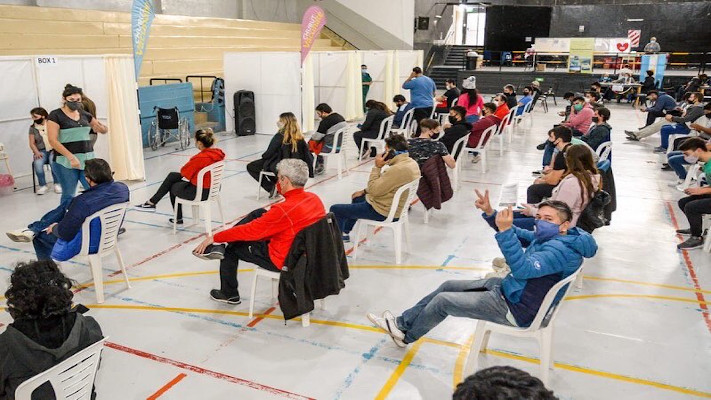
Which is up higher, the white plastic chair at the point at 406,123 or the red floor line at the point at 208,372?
the white plastic chair at the point at 406,123

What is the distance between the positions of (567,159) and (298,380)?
282 cm

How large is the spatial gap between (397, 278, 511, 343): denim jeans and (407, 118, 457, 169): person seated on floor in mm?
2740

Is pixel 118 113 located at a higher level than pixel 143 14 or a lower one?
lower

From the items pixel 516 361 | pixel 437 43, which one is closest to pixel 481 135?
pixel 516 361

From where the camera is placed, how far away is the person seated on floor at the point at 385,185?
520 centimetres

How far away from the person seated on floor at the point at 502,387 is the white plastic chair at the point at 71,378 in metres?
1.85

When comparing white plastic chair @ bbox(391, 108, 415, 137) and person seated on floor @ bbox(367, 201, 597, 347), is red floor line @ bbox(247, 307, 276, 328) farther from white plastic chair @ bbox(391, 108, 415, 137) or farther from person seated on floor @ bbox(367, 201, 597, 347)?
white plastic chair @ bbox(391, 108, 415, 137)

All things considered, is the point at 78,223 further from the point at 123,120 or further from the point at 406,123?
the point at 406,123

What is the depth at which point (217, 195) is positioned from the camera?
19.9 feet

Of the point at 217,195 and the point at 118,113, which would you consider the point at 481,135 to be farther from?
the point at 118,113

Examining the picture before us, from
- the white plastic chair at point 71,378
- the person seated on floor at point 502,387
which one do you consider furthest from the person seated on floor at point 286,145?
the person seated on floor at point 502,387

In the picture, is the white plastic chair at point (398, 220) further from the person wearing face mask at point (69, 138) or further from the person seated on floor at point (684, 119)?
the person seated on floor at point (684, 119)

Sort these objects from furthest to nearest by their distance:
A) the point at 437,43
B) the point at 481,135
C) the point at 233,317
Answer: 1. the point at 437,43
2. the point at 481,135
3. the point at 233,317

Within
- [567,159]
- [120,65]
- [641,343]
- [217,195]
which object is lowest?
[641,343]
